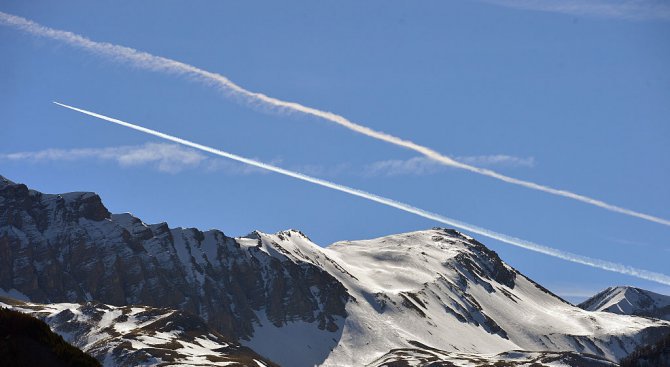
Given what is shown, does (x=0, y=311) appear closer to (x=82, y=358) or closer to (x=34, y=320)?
(x=34, y=320)

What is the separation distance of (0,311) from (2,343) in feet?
8.81

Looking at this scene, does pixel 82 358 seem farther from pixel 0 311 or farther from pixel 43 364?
pixel 0 311

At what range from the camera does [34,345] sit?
5153 cm

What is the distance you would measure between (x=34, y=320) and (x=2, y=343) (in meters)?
2.78

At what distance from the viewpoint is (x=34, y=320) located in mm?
52281

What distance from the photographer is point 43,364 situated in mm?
50875

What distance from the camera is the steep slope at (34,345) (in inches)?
1996

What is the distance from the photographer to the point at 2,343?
4981 cm

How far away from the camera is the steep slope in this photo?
50.7 metres

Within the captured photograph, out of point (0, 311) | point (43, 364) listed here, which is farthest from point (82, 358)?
point (0, 311)

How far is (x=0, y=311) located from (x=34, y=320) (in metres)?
1.92

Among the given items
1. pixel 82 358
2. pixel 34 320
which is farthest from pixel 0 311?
pixel 82 358

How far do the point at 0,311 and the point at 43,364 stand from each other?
4045mm
